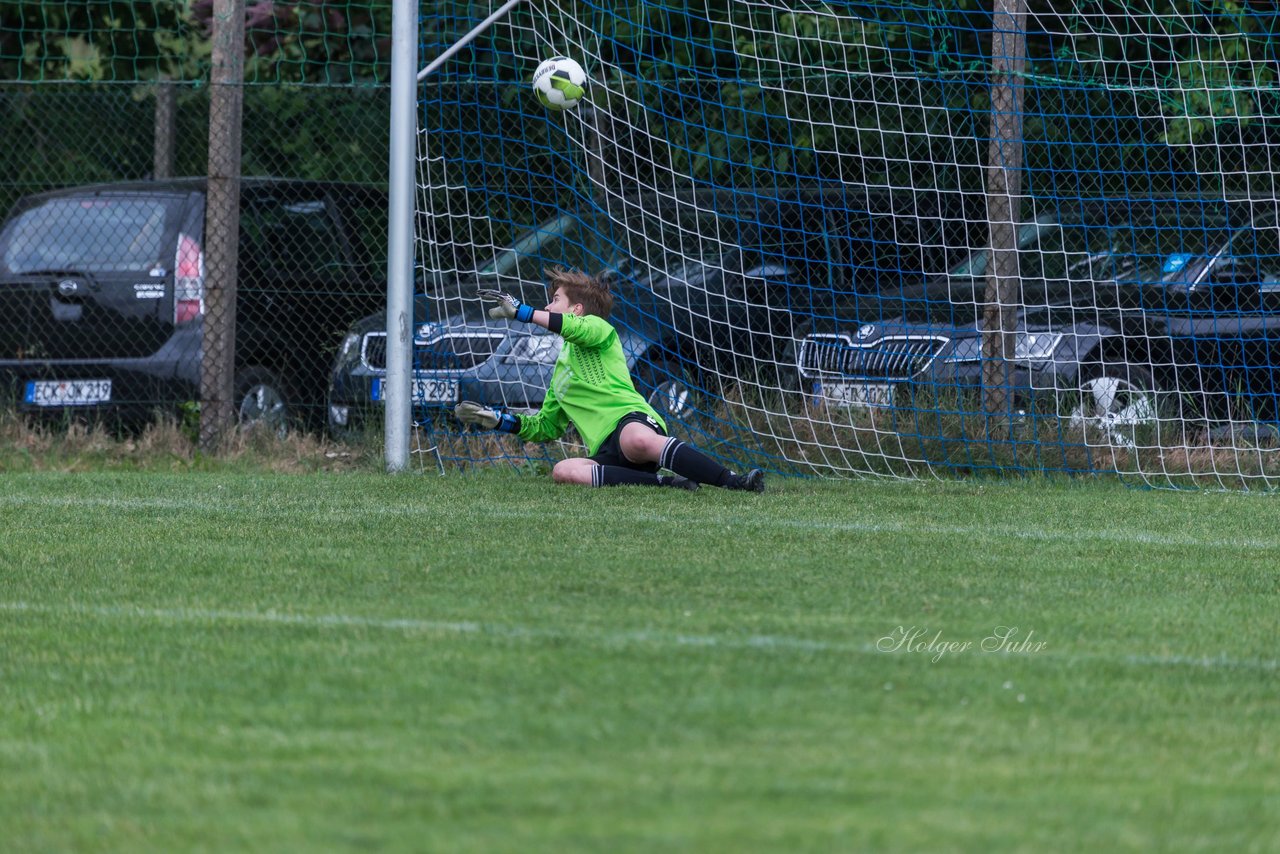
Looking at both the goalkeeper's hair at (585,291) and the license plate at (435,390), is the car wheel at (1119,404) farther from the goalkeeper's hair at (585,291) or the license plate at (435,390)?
the license plate at (435,390)

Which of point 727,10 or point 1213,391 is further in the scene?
point 727,10

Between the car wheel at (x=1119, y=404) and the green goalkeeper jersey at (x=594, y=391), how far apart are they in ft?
7.86

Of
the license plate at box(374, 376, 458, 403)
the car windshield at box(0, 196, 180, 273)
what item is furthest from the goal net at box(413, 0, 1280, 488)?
the car windshield at box(0, 196, 180, 273)

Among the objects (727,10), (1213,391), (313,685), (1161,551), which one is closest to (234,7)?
(727,10)

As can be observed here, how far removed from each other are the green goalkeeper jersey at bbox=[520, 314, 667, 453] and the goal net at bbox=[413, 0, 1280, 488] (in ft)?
3.70

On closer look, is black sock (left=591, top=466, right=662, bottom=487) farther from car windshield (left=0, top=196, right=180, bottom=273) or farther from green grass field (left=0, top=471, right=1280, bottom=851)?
car windshield (left=0, top=196, right=180, bottom=273)

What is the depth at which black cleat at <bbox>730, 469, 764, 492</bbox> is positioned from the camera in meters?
7.64

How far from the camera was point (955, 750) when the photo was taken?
3137mm

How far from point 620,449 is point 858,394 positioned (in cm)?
161

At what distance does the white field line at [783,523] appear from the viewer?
6.18m

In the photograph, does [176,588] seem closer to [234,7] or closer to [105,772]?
[105,772]

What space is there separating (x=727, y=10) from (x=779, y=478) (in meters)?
3.00

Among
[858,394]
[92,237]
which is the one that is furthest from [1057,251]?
[92,237]

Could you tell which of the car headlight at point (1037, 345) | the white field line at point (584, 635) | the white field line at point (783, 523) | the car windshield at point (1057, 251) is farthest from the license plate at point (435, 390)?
the white field line at point (584, 635)
